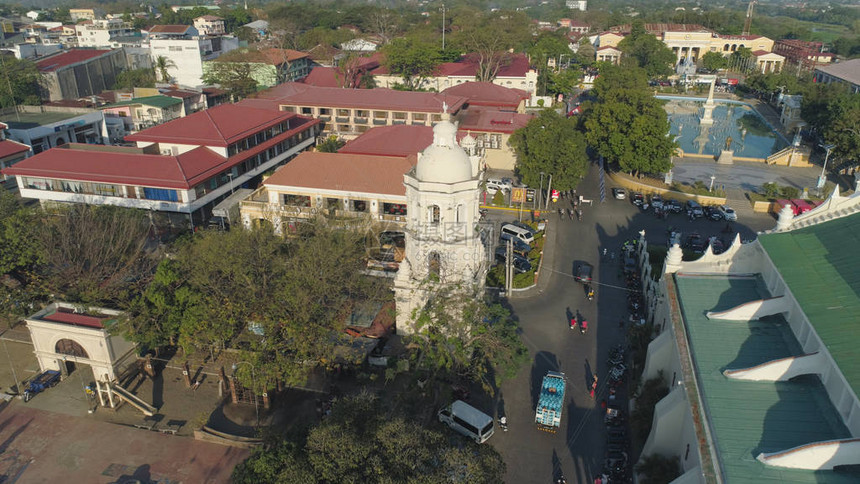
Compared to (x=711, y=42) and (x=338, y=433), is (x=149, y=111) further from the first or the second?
(x=711, y=42)

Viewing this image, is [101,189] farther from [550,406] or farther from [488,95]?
[488,95]

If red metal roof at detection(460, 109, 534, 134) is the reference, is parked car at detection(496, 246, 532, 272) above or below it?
below

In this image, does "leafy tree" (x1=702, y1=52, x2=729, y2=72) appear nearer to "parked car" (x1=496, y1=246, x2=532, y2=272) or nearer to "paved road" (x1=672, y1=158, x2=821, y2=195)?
"paved road" (x1=672, y1=158, x2=821, y2=195)

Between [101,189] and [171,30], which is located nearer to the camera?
[101,189]

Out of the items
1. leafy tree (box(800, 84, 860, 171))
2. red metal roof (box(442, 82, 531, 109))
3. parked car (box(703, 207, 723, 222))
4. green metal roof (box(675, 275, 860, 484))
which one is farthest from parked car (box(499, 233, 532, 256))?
leafy tree (box(800, 84, 860, 171))

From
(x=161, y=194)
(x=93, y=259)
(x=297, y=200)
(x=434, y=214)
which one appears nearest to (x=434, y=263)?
(x=434, y=214)

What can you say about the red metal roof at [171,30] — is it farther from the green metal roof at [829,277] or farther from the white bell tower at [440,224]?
the green metal roof at [829,277]
